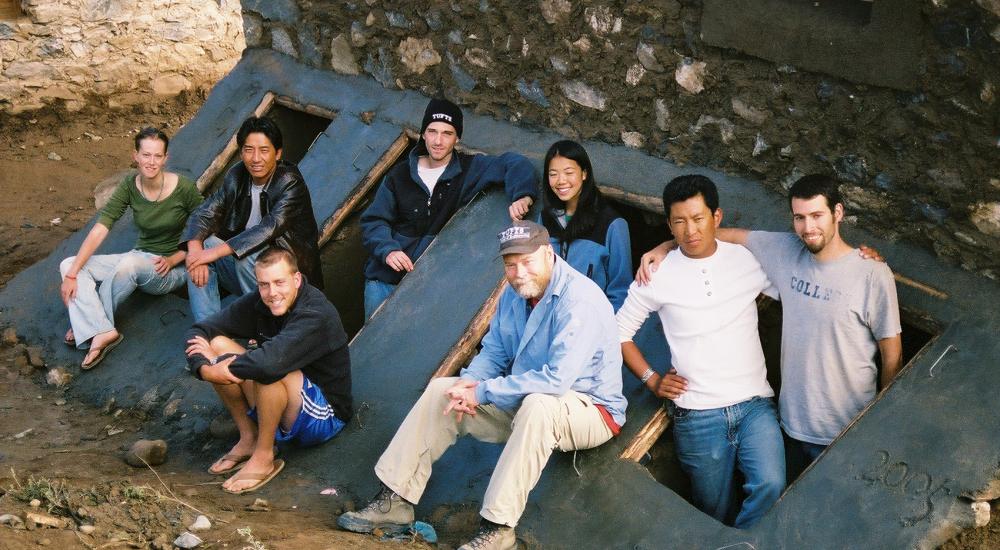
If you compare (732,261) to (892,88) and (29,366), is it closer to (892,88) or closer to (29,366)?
(892,88)

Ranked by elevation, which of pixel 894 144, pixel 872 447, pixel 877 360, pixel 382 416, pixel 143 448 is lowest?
pixel 143 448

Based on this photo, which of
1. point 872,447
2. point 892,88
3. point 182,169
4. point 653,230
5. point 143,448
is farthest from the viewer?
point 182,169

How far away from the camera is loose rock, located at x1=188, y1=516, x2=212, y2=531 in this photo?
16.8 ft

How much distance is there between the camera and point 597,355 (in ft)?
17.3

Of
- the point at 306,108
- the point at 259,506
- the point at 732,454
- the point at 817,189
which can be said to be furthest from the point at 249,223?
the point at 817,189

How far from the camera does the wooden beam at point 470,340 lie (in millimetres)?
6328

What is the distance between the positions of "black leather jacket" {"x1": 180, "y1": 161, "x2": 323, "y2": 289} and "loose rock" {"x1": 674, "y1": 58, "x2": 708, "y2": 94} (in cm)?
228

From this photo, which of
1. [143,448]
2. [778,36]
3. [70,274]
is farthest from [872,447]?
[70,274]

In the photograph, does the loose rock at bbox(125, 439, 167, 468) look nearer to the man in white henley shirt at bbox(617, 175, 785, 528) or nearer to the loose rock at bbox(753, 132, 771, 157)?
the man in white henley shirt at bbox(617, 175, 785, 528)

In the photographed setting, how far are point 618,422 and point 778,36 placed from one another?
6.48 feet

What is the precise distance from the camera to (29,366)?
7582mm

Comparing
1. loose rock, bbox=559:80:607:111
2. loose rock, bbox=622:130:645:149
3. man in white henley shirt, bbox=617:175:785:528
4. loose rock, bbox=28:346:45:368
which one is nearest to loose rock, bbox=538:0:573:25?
loose rock, bbox=559:80:607:111

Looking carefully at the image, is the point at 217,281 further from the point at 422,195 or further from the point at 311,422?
the point at 311,422

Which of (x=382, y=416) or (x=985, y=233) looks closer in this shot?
(x=985, y=233)
